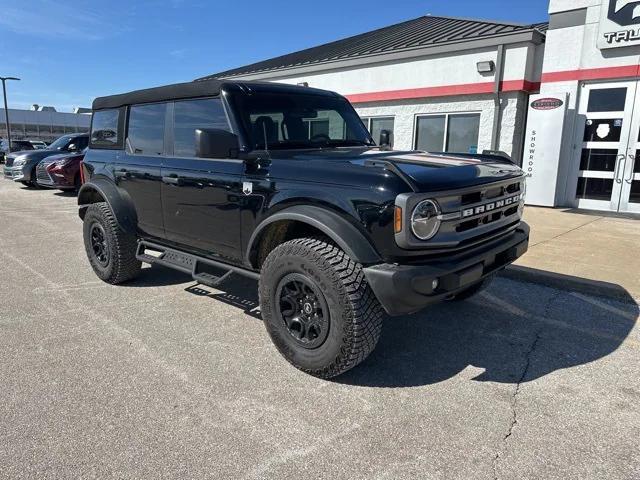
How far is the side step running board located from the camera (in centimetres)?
380

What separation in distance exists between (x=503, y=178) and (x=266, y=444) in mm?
2416

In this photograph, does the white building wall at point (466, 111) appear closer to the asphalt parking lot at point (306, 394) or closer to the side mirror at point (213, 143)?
the asphalt parking lot at point (306, 394)

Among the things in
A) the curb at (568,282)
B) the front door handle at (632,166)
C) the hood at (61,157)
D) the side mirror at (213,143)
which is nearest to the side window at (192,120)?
the side mirror at (213,143)

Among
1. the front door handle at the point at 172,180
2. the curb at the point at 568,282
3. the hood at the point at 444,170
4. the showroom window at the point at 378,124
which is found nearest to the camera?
the hood at the point at 444,170

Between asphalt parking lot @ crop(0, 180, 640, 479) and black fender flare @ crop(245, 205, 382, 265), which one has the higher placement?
black fender flare @ crop(245, 205, 382, 265)

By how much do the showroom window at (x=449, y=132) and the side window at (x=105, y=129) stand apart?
8.12 meters

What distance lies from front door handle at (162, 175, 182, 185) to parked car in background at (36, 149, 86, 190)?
10.3 metres

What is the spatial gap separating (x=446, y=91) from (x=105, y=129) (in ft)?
29.2

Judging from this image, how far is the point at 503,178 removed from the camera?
11.2 feet

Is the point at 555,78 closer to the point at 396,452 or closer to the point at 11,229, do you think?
the point at 396,452

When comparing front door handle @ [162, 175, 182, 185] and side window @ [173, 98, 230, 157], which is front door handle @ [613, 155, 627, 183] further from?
front door handle @ [162, 175, 182, 185]

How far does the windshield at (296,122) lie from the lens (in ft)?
12.3

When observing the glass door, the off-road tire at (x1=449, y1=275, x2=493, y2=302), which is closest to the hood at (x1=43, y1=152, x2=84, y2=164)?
the off-road tire at (x1=449, y1=275, x2=493, y2=302)

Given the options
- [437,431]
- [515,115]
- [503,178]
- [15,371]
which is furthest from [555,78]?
[15,371]
